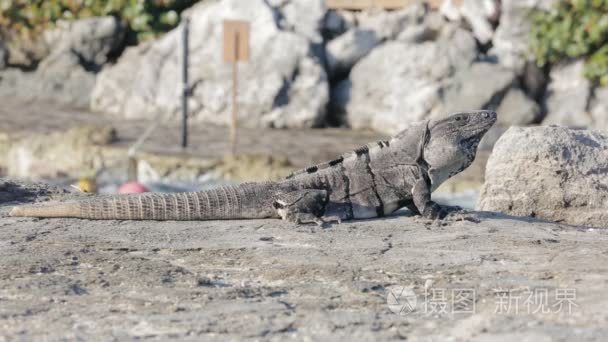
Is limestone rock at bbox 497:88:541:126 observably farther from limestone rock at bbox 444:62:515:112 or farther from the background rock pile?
limestone rock at bbox 444:62:515:112

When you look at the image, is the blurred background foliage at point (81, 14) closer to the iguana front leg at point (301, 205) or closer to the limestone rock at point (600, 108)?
the limestone rock at point (600, 108)

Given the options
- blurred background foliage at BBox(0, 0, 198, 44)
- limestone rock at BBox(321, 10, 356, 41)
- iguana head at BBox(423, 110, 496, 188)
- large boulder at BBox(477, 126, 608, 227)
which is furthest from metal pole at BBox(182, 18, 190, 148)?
iguana head at BBox(423, 110, 496, 188)

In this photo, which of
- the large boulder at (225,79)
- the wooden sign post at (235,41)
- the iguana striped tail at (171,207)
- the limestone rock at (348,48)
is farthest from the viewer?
the limestone rock at (348,48)

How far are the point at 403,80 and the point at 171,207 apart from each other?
34.2 ft

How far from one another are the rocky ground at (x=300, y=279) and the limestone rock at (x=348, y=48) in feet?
34.7

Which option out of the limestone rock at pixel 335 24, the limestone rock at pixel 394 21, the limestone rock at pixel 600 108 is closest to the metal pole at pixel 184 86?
the limestone rock at pixel 335 24

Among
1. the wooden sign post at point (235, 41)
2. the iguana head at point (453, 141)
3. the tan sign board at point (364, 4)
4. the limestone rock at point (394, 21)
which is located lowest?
the iguana head at point (453, 141)

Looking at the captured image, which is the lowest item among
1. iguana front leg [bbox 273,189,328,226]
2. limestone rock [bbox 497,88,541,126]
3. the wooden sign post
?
limestone rock [bbox 497,88,541,126]

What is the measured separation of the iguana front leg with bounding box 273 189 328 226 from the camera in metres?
5.38

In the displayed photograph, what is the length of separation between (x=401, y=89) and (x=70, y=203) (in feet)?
34.5

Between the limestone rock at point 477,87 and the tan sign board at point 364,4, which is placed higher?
the tan sign board at point 364,4

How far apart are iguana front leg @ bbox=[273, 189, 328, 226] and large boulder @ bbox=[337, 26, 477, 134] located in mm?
9597

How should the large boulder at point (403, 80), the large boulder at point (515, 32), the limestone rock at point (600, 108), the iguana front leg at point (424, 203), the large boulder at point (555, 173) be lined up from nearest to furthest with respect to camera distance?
1. the iguana front leg at point (424, 203)
2. the large boulder at point (555, 173)
3. the limestone rock at point (600, 108)
4. the large boulder at point (403, 80)
5. the large boulder at point (515, 32)

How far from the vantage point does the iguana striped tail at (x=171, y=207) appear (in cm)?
531
